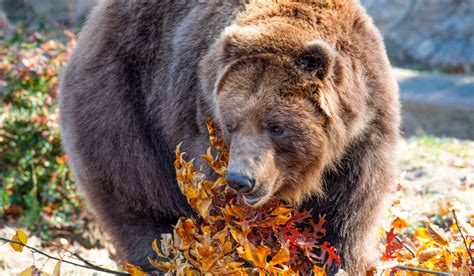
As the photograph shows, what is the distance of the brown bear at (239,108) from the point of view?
12.2ft

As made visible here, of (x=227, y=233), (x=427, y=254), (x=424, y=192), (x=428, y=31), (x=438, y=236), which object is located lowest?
(x=428, y=31)

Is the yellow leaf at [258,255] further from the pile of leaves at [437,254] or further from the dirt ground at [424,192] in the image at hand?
the dirt ground at [424,192]

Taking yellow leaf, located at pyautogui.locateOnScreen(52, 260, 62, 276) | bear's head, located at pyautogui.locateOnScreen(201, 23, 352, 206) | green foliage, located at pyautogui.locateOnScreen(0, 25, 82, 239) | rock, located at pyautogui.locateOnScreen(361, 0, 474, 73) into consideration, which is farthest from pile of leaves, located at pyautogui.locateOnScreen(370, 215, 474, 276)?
rock, located at pyautogui.locateOnScreen(361, 0, 474, 73)

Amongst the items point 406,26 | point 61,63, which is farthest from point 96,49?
point 406,26

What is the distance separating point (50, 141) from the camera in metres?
6.76

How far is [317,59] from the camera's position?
3641mm

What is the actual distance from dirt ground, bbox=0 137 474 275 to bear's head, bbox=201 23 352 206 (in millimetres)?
1214

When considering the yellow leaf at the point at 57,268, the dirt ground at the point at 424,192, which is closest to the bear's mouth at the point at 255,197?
the yellow leaf at the point at 57,268

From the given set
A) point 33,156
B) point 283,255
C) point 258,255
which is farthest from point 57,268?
point 33,156

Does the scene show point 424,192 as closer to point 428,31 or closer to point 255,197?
point 255,197

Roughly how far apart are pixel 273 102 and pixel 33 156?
148 inches

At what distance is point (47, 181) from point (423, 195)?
341 cm

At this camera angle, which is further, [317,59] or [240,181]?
[317,59]

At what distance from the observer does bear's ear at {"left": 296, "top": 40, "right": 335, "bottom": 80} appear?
3600mm
